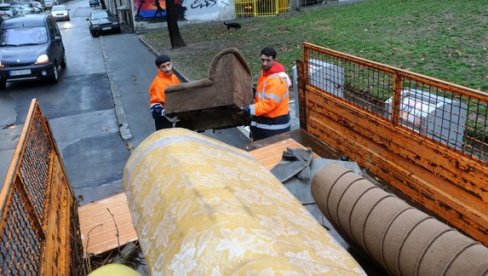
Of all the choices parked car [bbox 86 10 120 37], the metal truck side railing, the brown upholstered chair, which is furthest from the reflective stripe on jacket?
parked car [bbox 86 10 120 37]

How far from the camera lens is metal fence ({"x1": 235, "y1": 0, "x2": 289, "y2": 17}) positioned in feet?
91.5

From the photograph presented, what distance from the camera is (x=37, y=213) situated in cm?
302

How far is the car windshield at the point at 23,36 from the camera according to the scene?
15.3 meters

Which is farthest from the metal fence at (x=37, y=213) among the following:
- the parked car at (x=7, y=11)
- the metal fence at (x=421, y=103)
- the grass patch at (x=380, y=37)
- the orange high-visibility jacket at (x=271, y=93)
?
the parked car at (x=7, y=11)

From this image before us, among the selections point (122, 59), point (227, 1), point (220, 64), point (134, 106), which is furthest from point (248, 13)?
point (220, 64)

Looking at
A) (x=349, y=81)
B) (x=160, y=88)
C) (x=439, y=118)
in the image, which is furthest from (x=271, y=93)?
(x=439, y=118)

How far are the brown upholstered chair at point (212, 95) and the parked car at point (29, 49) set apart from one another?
35.2 ft

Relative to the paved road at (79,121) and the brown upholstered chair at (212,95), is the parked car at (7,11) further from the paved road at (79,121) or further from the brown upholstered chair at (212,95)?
the brown upholstered chair at (212,95)

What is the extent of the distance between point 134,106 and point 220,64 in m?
6.87

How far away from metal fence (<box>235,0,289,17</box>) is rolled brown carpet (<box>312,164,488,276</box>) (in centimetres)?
2566

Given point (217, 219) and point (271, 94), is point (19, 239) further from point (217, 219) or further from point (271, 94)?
point (271, 94)

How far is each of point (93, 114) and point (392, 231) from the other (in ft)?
32.6

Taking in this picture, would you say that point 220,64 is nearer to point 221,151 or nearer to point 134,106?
point 221,151

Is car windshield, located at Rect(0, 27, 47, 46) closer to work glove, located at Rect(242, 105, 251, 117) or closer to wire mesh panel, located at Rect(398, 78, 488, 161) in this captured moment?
work glove, located at Rect(242, 105, 251, 117)
